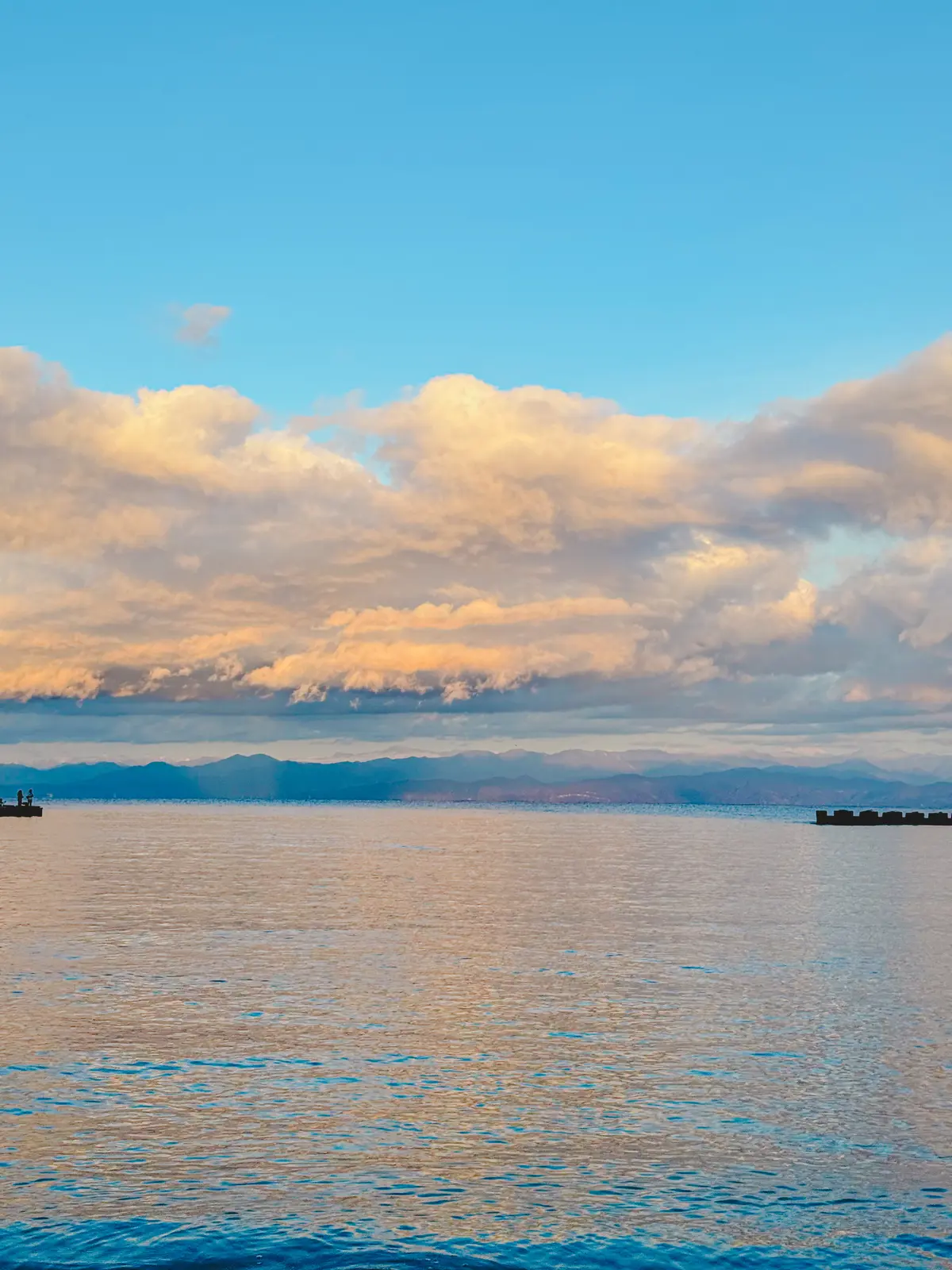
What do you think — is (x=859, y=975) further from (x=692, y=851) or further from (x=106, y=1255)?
(x=692, y=851)

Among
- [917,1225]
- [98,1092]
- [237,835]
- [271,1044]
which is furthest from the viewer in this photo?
[237,835]

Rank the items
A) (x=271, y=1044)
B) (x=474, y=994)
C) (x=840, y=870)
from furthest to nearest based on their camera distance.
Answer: (x=840, y=870) → (x=474, y=994) → (x=271, y=1044)

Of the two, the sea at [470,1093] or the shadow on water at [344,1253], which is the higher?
the shadow on water at [344,1253]

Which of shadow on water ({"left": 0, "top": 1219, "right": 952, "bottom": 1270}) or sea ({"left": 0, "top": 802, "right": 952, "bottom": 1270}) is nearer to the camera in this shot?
shadow on water ({"left": 0, "top": 1219, "right": 952, "bottom": 1270})

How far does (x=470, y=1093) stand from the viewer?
2850 centimetres

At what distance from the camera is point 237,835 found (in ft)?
600

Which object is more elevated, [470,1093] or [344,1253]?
[344,1253]

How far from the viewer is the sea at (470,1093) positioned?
19.8 meters

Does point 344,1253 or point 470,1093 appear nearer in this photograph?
point 344,1253

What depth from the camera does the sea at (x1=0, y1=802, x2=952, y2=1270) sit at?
1984 centimetres

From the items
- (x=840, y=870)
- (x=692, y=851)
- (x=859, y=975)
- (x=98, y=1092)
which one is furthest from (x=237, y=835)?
(x=98, y=1092)

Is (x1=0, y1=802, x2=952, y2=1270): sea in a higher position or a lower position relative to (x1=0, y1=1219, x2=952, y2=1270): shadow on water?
lower

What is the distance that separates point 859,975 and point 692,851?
10262 cm

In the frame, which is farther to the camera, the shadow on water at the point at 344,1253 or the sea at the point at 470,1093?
the sea at the point at 470,1093
